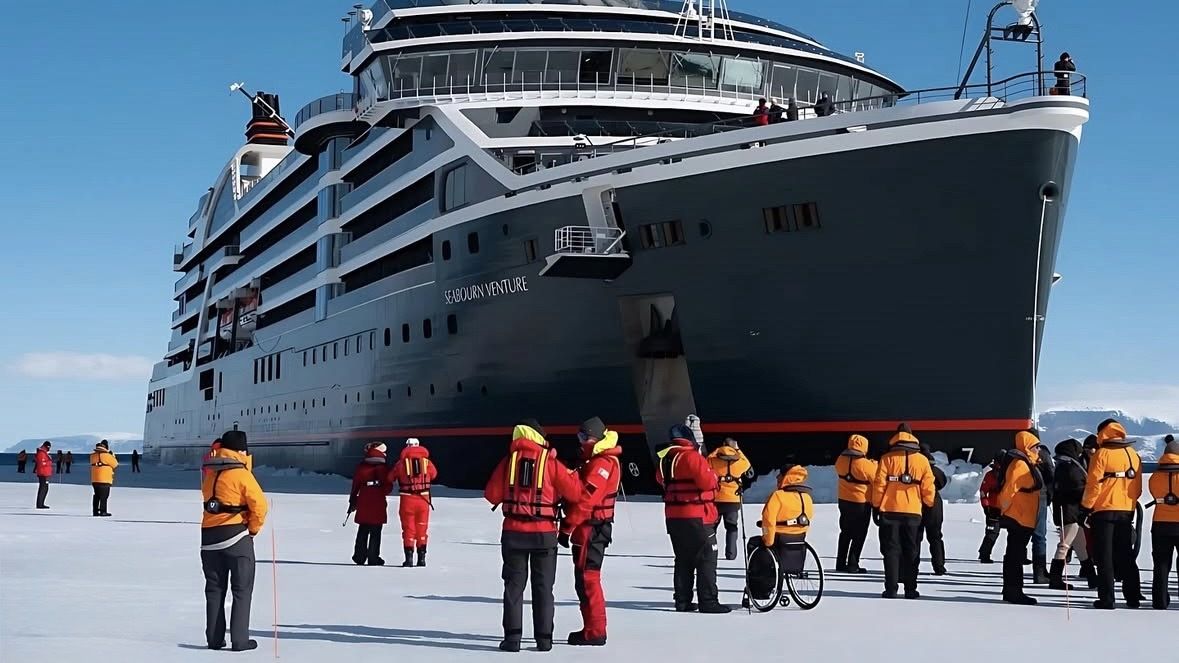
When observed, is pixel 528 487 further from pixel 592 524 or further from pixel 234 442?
pixel 234 442

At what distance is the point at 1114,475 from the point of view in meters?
11.5

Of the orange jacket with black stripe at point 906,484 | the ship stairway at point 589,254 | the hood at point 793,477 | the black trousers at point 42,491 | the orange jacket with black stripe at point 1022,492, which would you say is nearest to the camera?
the hood at point 793,477

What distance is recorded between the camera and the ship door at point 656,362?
24.5m

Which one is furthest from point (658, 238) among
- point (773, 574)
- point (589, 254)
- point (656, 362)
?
point (773, 574)

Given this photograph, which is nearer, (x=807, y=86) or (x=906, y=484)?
(x=906, y=484)

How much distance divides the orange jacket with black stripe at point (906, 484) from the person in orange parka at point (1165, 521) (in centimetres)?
194

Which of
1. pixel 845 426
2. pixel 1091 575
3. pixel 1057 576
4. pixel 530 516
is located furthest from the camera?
pixel 845 426

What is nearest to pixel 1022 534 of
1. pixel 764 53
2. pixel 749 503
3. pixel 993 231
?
pixel 993 231

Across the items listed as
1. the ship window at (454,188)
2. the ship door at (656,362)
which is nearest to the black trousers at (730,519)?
the ship door at (656,362)

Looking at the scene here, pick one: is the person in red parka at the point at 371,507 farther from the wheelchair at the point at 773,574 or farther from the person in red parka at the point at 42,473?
the person in red parka at the point at 42,473

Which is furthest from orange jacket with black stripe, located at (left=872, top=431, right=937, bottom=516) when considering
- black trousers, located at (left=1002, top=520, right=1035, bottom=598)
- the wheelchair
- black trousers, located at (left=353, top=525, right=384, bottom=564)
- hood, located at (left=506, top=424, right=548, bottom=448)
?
black trousers, located at (left=353, top=525, right=384, bottom=564)

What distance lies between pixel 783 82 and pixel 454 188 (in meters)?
9.38

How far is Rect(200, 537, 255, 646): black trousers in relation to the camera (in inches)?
342

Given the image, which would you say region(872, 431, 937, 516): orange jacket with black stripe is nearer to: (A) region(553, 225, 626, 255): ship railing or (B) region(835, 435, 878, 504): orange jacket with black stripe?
(B) region(835, 435, 878, 504): orange jacket with black stripe
